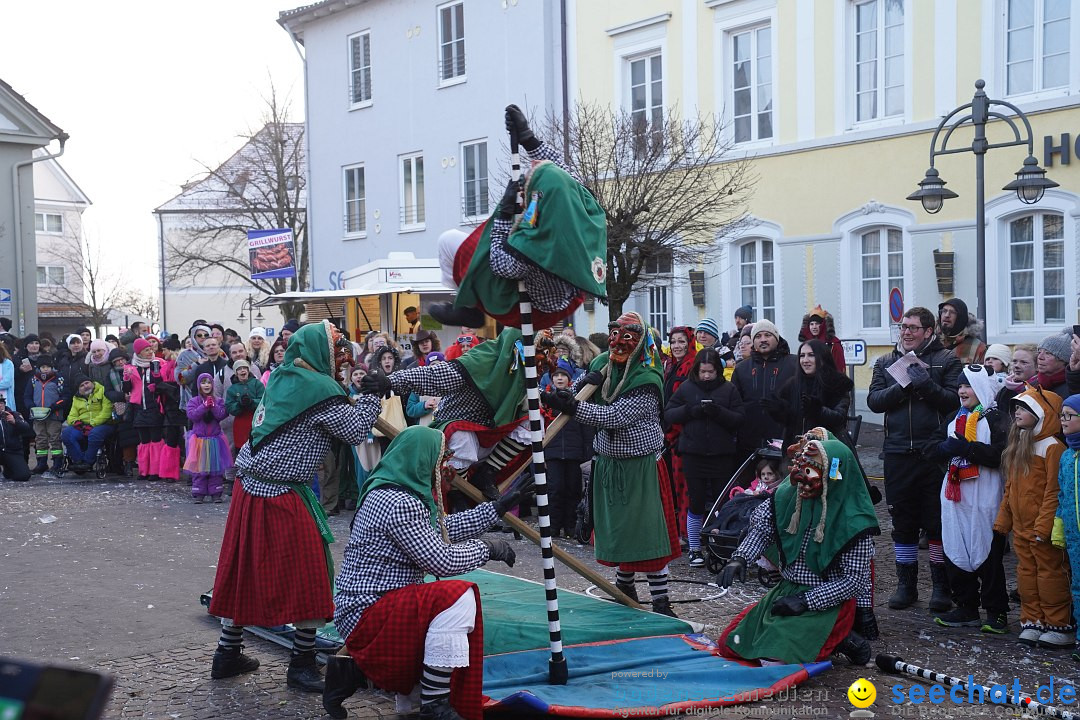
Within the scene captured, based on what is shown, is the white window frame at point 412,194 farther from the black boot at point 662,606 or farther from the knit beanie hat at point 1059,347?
the knit beanie hat at point 1059,347

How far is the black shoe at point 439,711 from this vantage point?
16.6 ft

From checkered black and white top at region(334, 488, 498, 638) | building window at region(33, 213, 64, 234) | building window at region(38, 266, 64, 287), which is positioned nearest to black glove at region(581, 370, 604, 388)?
checkered black and white top at region(334, 488, 498, 638)

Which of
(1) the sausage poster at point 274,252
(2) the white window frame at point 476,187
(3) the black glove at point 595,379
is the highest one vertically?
(2) the white window frame at point 476,187

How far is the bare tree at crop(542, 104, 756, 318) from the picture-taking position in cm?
1578

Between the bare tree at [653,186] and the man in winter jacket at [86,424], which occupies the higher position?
the bare tree at [653,186]

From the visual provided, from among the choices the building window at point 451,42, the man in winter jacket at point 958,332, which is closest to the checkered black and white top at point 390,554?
the man in winter jacket at point 958,332

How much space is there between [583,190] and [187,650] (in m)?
3.63

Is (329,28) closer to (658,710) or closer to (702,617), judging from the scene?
(702,617)

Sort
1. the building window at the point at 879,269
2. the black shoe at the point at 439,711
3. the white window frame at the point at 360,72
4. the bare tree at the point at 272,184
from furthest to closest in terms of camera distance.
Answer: the bare tree at the point at 272,184 → the white window frame at the point at 360,72 → the building window at the point at 879,269 → the black shoe at the point at 439,711

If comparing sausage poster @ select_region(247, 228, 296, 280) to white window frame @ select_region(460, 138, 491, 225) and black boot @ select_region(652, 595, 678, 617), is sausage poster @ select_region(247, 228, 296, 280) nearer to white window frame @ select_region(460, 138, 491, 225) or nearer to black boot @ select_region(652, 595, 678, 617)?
white window frame @ select_region(460, 138, 491, 225)

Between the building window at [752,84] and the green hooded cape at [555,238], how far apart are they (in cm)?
1382

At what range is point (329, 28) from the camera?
28.0m

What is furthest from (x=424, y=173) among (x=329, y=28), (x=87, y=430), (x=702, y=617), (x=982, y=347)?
(x=702, y=617)

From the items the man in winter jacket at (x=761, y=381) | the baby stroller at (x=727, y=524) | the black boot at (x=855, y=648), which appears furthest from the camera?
the man in winter jacket at (x=761, y=381)
